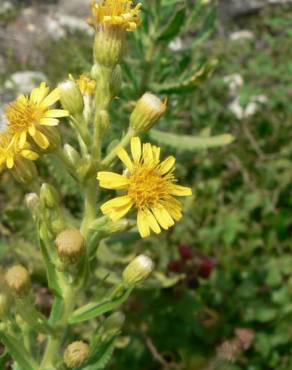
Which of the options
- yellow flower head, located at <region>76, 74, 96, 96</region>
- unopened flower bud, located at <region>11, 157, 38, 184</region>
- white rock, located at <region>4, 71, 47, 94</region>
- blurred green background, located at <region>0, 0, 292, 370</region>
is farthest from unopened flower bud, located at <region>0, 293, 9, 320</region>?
white rock, located at <region>4, 71, 47, 94</region>

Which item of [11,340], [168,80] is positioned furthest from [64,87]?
[168,80]

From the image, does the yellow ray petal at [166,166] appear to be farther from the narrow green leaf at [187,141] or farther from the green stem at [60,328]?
the narrow green leaf at [187,141]

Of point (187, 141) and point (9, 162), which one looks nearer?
point (9, 162)

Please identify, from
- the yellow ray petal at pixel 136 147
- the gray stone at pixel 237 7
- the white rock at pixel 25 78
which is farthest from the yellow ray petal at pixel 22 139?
the gray stone at pixel 237 7

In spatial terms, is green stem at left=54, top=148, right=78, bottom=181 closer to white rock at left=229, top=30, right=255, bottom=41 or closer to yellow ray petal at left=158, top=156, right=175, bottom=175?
yellow ray petal at left=158, top=156, right=175, bottom=175

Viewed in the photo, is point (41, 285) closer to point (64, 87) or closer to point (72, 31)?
point (64, 87)

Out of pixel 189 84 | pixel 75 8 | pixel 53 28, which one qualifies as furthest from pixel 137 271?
pixel 75 8

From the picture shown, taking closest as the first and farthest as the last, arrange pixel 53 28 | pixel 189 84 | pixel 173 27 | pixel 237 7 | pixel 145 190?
pixel 145 190 → pixel 189 84 → pixel 173 27 → pixel 53 28 → pixel 237 7

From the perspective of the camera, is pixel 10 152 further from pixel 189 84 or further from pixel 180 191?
pixel 189 84
